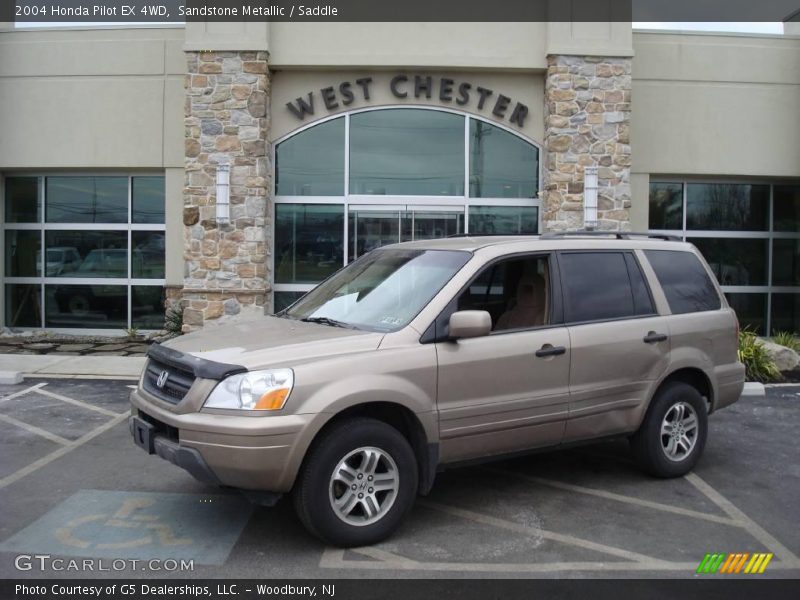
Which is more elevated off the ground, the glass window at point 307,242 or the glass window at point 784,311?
the glass window at point 307,242

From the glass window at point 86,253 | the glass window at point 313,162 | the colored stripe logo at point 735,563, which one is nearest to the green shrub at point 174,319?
the glass window at point 86,253

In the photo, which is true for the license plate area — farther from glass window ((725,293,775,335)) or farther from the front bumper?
glass window ((725,293,775,335))

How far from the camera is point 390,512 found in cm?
473

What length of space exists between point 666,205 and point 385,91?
5.67 meters

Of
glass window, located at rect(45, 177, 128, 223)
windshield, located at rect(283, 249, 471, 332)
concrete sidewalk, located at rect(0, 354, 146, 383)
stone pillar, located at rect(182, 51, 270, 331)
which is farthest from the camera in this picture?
glass window, located at rect(45, 177, 128, 223)

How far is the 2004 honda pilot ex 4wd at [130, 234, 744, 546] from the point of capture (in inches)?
176

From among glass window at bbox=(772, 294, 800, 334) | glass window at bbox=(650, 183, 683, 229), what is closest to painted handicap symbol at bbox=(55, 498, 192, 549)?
glass window at bbox=(650, 183, 683, 229)

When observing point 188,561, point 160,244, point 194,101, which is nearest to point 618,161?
point 194,101

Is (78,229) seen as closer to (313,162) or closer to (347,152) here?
(313,162)

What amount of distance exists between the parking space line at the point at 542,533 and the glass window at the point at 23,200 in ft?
40.8

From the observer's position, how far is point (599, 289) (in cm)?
594

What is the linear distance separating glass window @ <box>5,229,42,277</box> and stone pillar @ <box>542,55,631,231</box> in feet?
31.8

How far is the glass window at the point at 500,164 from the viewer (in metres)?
13.7

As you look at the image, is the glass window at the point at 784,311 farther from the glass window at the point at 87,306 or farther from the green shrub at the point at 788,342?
the glass window at the point at 87,306
